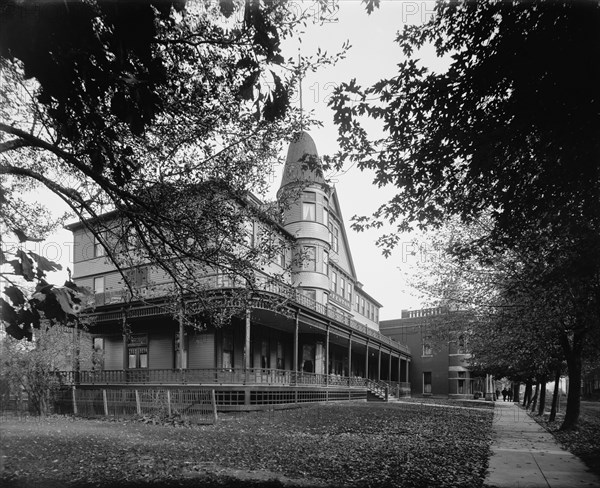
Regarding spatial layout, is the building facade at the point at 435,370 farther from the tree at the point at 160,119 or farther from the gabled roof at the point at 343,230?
the tree at the point at 160,119

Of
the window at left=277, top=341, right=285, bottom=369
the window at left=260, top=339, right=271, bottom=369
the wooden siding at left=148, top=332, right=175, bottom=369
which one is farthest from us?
the window at left=277, top=341, right=285, bottom=369

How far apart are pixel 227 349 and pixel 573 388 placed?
1660cm

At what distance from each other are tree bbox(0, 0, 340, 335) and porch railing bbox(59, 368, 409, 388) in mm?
11683

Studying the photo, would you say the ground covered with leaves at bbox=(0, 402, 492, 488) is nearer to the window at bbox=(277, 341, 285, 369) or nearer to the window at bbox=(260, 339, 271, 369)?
the window at bbox=(260, 339, 271, 369)

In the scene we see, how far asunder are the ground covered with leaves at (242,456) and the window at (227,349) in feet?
32.0

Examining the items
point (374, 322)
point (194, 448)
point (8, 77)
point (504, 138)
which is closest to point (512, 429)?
point (194, 448)

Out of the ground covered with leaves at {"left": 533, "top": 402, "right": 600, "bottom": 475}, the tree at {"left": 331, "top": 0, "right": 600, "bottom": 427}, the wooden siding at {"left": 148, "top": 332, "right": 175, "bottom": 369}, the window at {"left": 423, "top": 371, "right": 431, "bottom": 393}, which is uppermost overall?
the tree at {"left": 331, "top": 0, "right": 600, "bottom": 427}

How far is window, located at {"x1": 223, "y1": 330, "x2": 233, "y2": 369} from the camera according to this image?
26.5 metres

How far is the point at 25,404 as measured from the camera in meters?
24.1

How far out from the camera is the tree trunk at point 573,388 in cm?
1719

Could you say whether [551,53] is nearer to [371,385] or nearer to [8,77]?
[8,77]

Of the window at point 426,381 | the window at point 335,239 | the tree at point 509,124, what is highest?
the window at point 335,239

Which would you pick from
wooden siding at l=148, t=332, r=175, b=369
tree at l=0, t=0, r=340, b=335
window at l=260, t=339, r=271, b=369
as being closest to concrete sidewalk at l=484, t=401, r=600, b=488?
tree at l=0, t=0, r=340, b=335

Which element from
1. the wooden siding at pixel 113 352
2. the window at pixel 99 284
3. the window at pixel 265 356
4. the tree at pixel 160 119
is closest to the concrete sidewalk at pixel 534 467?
the tree at pixel 160 119
